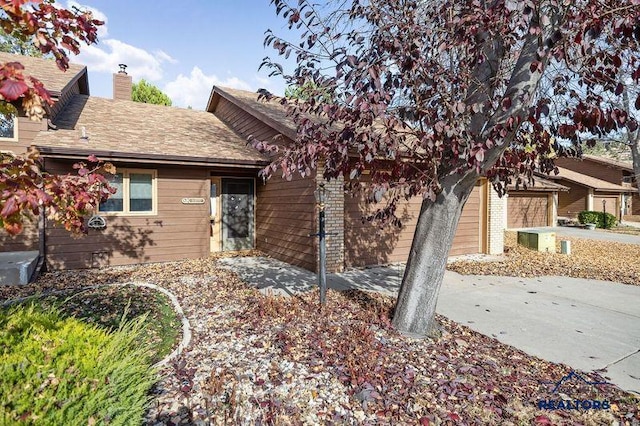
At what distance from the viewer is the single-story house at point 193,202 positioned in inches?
306

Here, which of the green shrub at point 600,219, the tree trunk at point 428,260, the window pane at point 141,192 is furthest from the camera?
the green shrub at point 600,219

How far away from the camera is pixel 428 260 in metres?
4.20

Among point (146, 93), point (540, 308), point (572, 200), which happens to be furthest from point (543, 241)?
point (146, 93)

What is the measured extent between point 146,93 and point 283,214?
2155cm

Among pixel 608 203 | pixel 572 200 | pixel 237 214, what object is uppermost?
pixel 572 200

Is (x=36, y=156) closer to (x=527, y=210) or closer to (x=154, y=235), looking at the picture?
(x=154, y=235)

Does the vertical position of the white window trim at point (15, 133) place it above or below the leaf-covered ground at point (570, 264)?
above

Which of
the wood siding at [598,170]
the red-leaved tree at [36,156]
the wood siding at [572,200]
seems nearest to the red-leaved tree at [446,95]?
the red-leaved tree at [36,156]

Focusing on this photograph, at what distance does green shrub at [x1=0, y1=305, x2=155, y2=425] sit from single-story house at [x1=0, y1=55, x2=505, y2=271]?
18.1 feet

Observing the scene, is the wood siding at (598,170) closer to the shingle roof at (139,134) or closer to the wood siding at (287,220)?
the wood siding at (287,220)

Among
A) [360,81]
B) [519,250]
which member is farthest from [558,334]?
[519,250]

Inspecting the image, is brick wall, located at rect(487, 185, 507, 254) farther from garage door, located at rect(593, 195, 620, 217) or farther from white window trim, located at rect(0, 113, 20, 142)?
garage door, located at rect(593, 195, 620, 217)

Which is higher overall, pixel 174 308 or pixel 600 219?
pixel 600 219

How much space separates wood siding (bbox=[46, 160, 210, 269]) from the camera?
7.74 meters
